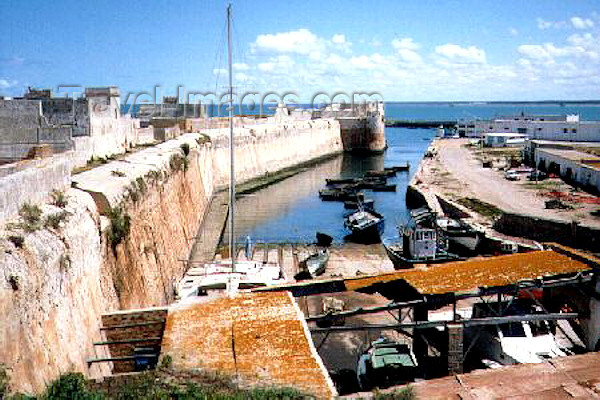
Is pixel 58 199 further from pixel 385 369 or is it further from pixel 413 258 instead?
pixel 413 258

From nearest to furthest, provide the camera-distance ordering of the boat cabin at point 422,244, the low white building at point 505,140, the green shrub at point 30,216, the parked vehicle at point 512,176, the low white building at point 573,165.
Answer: the green shrub at point 30,216, the boat cabin at point 422,244, the low white building at point 573,165, the parked vehicle at point 512,176, the low white building at point 505,140

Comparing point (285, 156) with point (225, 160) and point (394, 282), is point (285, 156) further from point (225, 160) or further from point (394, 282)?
point (394, 282)

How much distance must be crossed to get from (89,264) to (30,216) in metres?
2.06

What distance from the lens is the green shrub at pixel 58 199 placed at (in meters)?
12.0

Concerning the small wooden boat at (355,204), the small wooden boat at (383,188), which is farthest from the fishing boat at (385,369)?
the small wooden boat at (383,188)

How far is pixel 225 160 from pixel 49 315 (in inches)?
1475

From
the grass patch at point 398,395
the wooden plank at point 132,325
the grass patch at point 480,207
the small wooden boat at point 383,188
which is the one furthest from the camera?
the small wooden boat at point 383,188

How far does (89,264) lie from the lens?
12.0 metres

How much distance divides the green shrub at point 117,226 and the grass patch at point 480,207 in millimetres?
20229

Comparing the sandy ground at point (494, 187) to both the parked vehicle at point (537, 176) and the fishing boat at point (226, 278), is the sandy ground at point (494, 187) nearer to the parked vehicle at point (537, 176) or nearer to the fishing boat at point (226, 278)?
the parked vehicle at point (537, 176)

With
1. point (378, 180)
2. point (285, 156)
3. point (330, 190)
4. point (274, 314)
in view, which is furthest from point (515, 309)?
point (285, 156)

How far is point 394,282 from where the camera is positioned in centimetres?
1197

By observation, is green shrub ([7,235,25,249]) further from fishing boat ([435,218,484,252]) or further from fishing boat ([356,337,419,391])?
fishing boat ([435,218,484,252])

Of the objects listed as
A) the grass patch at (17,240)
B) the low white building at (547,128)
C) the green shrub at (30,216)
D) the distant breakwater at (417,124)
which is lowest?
the grass patch at (17,240)
